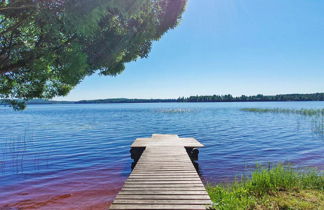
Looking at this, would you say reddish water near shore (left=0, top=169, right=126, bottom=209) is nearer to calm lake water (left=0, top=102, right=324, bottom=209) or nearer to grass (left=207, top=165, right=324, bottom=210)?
calm lake water (left=0, top=102, right=324, bottom=209)

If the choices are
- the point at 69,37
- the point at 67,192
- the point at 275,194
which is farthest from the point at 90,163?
the point at 275,194

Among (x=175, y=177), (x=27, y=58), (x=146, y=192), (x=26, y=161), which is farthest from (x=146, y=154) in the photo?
(x=26, y=161)

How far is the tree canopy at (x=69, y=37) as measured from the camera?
175 inches

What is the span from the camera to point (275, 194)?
7.10 m

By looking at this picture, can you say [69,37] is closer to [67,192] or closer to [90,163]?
[67,192]

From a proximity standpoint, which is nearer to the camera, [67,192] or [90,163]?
[67,192]

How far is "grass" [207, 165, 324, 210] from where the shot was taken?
6141 millimetres

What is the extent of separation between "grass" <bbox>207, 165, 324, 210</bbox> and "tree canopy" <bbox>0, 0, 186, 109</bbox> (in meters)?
4.72

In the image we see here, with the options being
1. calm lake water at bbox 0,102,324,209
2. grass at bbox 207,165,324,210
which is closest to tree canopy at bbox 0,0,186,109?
calm lake water at bbox 0,102,324,209

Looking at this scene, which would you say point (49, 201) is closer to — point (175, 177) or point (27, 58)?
point (175, 177)

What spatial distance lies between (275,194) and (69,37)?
7.56m

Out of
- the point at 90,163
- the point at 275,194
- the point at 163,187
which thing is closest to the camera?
the point at 163,187

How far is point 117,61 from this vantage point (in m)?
7.12

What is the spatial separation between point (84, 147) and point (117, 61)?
14.6m
